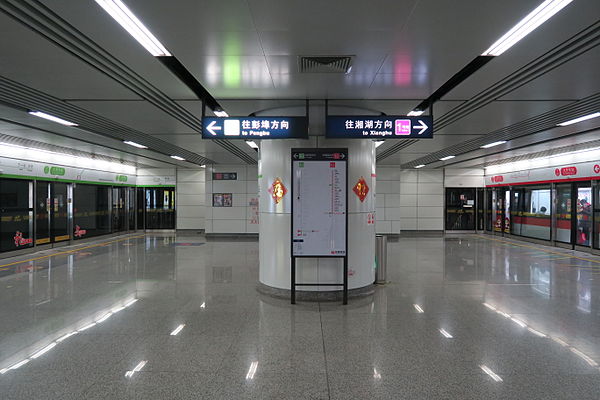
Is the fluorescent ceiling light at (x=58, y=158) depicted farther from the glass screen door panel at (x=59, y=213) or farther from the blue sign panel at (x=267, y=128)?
the blue sign panel at (x=267, y=128)


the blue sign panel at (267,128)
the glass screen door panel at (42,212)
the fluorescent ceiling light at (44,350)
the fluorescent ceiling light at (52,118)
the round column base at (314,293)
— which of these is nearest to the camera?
the fluorescent ceiling light at (44,350)

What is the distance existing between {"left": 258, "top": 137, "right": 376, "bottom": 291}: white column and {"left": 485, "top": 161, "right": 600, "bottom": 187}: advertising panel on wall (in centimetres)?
900

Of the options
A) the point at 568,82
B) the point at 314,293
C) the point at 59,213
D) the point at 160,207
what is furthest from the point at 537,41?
the point at 160,207

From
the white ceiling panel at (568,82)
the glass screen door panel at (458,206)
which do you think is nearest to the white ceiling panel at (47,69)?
the white ceiling panel at (568,82)

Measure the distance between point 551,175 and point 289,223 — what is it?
457 inches

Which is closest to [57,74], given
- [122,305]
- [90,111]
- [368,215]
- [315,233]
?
[90,111]

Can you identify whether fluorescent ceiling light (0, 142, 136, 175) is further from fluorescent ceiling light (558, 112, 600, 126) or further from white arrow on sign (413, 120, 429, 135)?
fluorescent ceiling light (558, 112, 600, 126)

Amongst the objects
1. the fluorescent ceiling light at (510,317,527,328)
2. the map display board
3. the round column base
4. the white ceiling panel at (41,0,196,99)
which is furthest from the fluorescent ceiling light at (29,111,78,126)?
the fluorescent ceiling light at (510,317,527,328)

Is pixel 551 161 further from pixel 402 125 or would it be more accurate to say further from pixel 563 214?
pixel 402 125

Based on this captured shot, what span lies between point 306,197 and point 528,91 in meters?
3.82

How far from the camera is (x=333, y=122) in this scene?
558cm

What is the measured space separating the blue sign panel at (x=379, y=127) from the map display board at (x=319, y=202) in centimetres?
36

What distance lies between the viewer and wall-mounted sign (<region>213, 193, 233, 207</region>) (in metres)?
16.3

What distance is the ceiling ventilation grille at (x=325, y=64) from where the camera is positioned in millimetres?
4316
